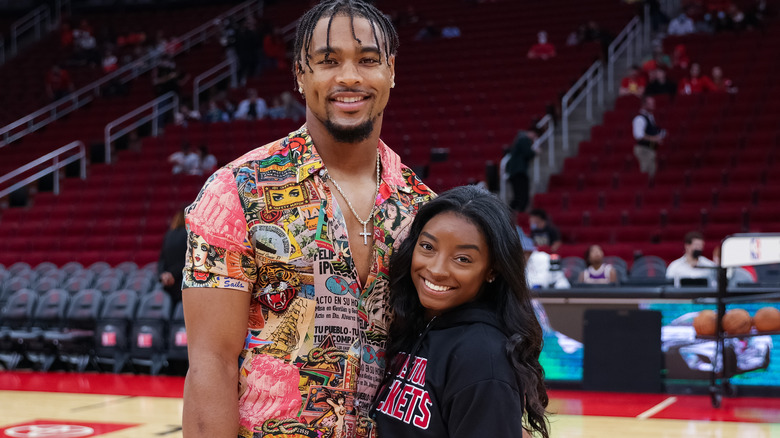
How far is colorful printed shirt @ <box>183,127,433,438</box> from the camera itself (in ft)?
5.27

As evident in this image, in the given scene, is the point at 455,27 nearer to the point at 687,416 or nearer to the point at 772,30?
the point at 772,30

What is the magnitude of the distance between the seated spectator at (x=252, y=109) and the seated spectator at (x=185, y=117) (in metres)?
0.95

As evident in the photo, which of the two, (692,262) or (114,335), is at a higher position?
(692,262)

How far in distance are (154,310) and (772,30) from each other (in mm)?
9824

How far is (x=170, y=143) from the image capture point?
50.3 ft

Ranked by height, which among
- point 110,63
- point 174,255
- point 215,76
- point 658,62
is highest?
point 110,63

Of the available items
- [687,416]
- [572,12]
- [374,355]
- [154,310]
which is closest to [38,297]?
[154,310]

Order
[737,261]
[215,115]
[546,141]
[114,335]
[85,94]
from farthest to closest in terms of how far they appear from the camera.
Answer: [85,94] → [215,115] → [546,141] → [114,335] → [737,261]

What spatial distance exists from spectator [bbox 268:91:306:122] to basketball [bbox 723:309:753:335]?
371 inches

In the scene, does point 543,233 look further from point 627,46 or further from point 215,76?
point 215,76

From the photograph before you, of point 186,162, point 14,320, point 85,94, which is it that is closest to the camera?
point 14,320

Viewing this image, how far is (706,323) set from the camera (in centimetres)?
639

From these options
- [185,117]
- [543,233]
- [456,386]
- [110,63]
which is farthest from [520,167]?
[110,63]

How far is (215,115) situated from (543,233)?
25.4 ft
